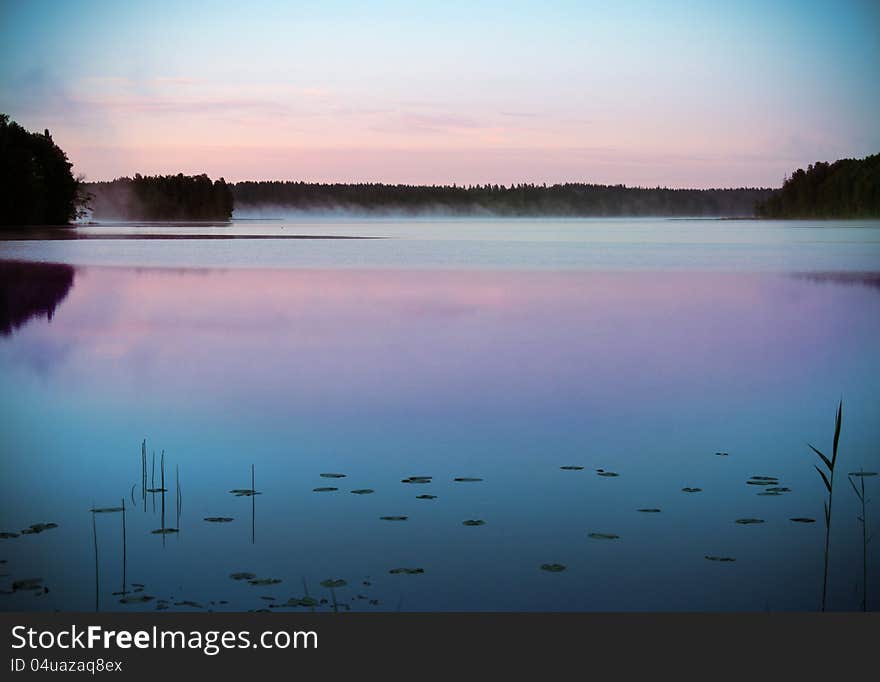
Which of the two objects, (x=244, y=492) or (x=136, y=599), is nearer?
(x=136, y=599)

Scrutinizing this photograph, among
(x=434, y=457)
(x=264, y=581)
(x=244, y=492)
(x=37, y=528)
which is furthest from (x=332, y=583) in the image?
(x=434, y=457)

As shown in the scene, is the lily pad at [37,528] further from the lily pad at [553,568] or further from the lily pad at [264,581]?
the lily pad at [553,568]

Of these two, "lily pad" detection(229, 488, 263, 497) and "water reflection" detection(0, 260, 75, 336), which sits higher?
"water reflection" detection(0, 260, 75, 336)

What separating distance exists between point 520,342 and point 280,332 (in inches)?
198

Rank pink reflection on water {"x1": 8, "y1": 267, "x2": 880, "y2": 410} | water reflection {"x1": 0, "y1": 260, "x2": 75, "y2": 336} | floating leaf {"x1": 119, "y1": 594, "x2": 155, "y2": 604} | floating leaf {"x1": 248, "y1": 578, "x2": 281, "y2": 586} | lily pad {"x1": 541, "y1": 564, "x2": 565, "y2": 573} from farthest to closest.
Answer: water reflection {"x1": 0, "y1": 260, "x2": 75, "y2": 336}
pink reflection on water {"x1": 8, "y1": 267, "x2": 880, "y2": 410}
lily pad {"x1": 541, "y1": 564, "x2": 565, "y2": 573}
floating leaf {"x1": 248, "y1": 578, "x2": 281, "y2": 586}
floating leaf {"x1": 119, "y1": 594, "x2": 155, "y2": 604}

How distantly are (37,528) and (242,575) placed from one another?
2.13m

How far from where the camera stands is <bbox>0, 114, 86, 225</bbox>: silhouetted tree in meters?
74.7

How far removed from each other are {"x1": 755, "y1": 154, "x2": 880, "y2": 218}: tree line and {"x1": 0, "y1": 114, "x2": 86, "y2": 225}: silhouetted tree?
6570 centimetres

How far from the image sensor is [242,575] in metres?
7.47

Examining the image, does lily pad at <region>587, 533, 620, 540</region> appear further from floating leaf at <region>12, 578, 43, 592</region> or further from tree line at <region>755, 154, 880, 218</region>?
tree line at <region>755, 154, 880, 218</region>

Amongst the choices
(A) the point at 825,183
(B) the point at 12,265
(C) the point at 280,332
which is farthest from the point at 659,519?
(A) the point at 825,183

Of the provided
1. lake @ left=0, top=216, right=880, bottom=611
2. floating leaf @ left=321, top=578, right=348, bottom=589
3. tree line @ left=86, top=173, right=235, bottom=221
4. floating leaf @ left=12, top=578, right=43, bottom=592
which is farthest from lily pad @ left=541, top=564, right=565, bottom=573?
tree line @ left=86, top=173, right=235, bottom=221

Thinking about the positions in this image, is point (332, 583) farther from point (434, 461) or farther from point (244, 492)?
point (434, 461)

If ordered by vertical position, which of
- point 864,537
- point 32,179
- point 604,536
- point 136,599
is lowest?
point 136,599
